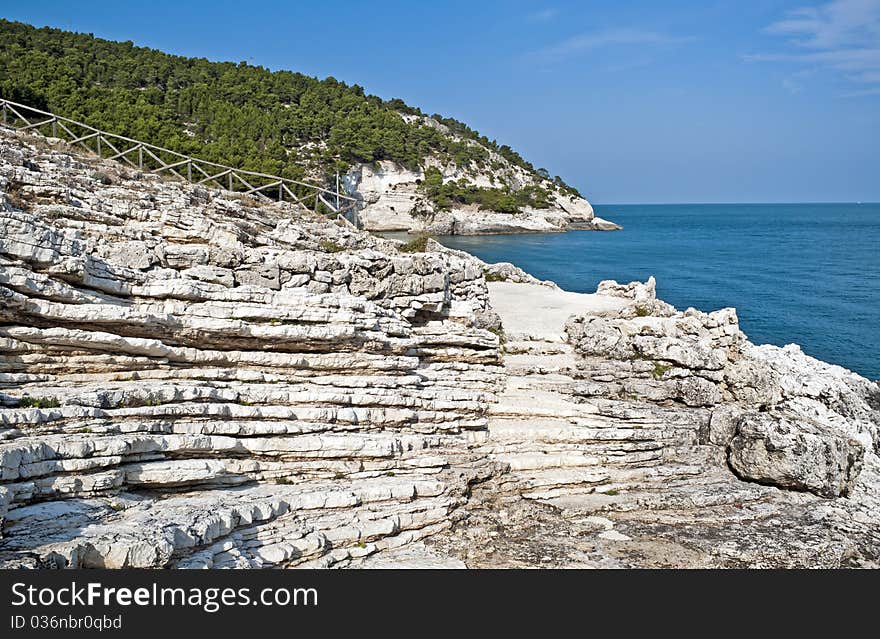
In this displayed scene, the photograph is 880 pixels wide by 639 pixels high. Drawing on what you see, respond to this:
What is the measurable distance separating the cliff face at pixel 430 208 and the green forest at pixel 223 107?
1572mm

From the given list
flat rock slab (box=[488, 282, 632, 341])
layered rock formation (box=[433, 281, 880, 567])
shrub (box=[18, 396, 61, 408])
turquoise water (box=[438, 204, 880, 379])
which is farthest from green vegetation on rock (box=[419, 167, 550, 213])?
shrub (box=[18, 396, 61, 408])

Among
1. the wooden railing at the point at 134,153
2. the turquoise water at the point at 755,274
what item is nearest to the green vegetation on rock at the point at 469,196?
the turquoise water at the point at 755,274

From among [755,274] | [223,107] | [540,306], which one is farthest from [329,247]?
[223,107]

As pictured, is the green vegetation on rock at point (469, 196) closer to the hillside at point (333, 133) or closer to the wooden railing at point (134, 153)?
the hillside at point (333, 133)

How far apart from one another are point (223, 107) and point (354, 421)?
229ft

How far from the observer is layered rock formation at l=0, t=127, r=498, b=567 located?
8.86 meters

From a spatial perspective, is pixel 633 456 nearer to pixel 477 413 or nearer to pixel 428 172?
pixel 477 413

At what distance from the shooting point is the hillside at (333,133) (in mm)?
69750

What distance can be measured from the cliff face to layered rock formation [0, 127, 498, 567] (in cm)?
7105

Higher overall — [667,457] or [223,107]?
[223,107]

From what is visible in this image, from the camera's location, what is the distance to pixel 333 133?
3531 inches

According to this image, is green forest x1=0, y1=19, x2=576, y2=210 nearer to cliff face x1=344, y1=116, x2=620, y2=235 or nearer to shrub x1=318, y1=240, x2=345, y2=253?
cliff face x1=344, y1=116, x2=620, y2=235

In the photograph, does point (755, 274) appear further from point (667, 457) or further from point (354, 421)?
point (354, 421)

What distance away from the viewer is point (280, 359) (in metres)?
13.0
